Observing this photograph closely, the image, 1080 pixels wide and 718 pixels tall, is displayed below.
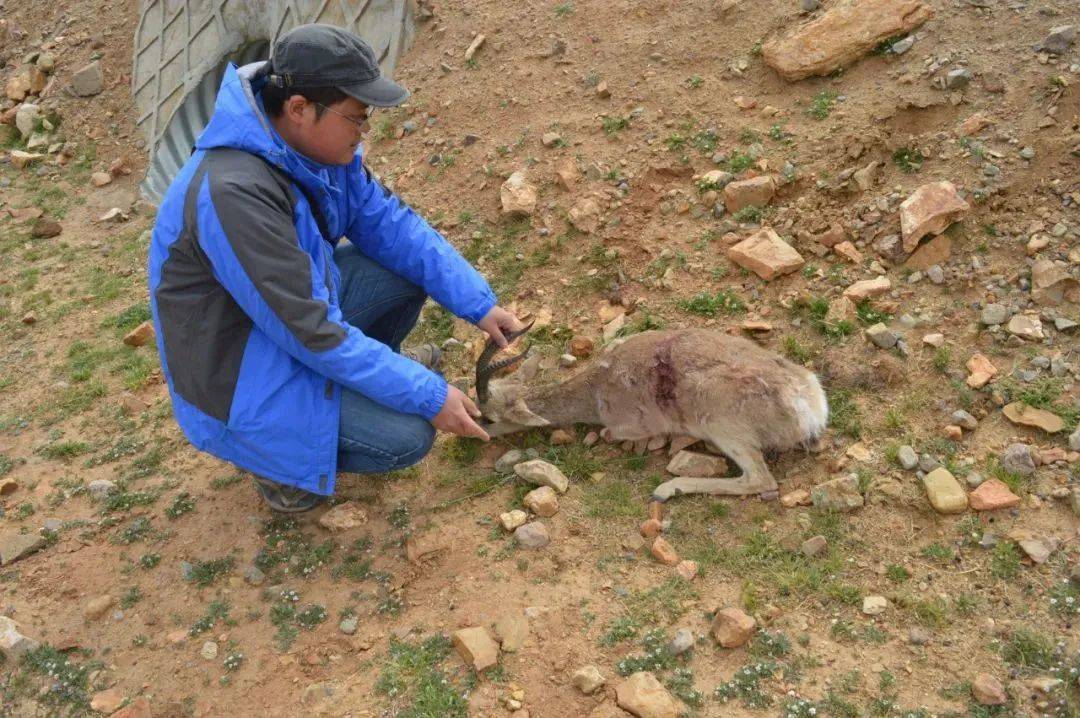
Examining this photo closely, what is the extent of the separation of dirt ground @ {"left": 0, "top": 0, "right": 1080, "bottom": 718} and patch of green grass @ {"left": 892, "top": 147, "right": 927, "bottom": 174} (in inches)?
0.6

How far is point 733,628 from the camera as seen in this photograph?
3.73 m

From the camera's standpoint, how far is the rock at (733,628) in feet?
12.2

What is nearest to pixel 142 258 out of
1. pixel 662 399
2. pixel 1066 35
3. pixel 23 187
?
pixel 23 187

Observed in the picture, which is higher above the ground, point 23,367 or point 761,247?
point 761,247

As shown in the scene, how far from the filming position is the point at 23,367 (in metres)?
7.17

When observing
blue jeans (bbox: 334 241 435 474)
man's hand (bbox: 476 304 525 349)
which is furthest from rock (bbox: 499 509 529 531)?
man's hand (bbox: 476 304 525 349)

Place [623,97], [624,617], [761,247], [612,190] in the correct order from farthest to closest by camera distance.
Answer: [623,97] → [612,190] → [761,247] → [624,617]

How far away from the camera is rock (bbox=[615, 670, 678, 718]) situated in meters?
3.48

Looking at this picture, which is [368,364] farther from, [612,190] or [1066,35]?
[1066,35]

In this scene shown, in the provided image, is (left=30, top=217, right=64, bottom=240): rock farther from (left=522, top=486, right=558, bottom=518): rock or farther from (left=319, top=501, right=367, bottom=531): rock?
(left=522, top=486, right=558, bottom=518): rock

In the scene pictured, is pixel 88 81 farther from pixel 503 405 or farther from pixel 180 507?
pixel 503 405

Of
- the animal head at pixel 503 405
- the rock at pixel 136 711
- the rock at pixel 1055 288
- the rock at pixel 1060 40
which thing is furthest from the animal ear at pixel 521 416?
the rock at pixel 1060 40

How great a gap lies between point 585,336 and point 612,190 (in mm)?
1414

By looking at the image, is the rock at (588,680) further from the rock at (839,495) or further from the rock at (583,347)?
the rock at (583,347)
